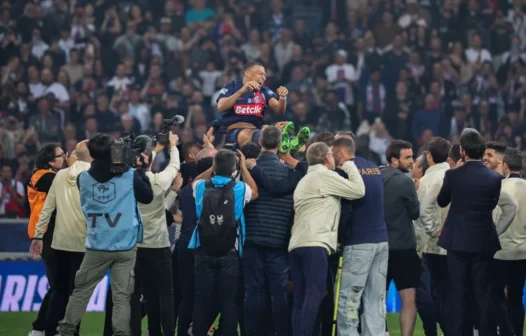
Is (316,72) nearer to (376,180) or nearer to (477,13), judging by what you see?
(477,13)

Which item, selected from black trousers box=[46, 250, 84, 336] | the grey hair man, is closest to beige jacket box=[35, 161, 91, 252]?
→ black trousers box=[46, 250, 84, 336]

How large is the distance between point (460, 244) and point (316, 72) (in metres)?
11.1

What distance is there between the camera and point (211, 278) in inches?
405

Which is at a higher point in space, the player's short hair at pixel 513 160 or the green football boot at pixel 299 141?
the green football boot at pixel 299 141

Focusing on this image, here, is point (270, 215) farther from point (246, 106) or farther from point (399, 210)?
point (246, 106)

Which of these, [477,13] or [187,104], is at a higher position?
[477,13]

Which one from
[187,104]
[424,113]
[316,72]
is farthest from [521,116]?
[187,104]

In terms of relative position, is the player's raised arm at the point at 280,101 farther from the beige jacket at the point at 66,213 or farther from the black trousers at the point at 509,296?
the black trousers at the point at 509,296

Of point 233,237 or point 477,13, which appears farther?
point 477,13

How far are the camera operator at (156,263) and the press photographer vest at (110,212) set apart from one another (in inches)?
21.2

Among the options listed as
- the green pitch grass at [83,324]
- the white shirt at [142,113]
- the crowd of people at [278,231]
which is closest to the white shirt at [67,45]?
the white shirt at [142,113]

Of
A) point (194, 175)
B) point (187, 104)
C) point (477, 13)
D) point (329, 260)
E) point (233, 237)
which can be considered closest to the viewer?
point (233, 237)

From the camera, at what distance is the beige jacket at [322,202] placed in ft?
33.8

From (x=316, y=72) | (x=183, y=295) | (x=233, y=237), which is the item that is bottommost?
(x=183, y=295)
